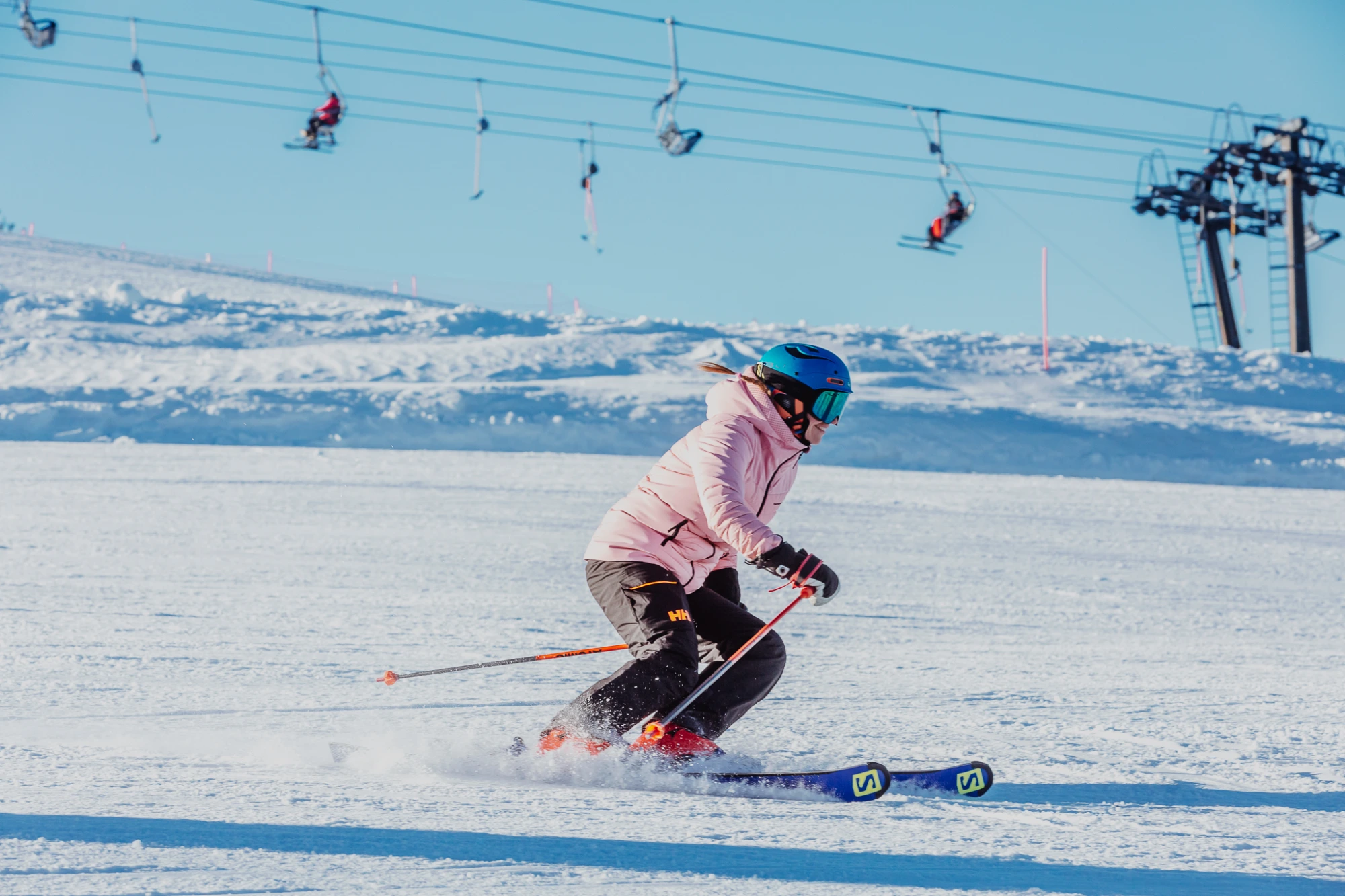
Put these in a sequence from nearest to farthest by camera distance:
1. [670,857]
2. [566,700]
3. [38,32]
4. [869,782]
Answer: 1. [670,857]
2. [869,782]
3. [566,700]
4. [38,32]

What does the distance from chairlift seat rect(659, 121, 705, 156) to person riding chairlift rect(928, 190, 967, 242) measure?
4.04m

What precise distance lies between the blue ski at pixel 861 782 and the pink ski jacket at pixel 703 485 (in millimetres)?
560

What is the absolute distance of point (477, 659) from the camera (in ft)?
15.8

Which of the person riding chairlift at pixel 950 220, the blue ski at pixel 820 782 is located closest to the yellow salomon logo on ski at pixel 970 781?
the blue ski at pixel 820 782

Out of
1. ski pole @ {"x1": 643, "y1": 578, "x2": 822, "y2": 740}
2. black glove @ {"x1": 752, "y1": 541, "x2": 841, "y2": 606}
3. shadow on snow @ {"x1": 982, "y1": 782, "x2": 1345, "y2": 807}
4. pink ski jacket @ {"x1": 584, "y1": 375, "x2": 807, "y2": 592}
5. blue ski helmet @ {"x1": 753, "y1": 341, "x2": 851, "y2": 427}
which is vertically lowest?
shadow on snow @ {"x1": 982, "y1": 782, "x2": 1345, "y2": 807}

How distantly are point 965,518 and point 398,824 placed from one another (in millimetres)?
8468

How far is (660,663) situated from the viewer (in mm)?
3137

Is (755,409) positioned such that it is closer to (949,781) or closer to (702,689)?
(702,689)

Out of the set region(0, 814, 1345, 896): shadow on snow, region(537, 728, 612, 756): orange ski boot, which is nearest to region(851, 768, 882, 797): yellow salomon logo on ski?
region(0, 814, 1345, 896): shadow on snow

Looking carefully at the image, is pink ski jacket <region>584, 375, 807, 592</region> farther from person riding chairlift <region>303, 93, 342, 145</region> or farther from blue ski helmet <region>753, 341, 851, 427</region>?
person riding chairlift <region>303, 93, 342, 145</region>

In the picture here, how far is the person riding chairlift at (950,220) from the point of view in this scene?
1869 centimetres

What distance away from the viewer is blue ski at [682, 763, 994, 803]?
9.83 ft

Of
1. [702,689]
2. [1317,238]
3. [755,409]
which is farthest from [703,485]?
[1317,238]

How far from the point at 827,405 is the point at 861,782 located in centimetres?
98
